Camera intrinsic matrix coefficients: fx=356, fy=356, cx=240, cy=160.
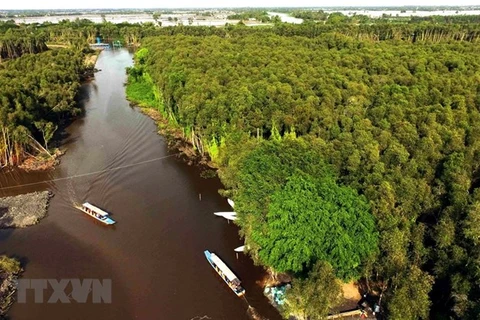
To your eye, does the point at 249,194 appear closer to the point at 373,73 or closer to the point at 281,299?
the point at 281,299

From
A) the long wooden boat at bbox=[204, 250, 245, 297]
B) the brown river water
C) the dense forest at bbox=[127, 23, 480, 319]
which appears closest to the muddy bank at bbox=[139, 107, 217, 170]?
the dense forest at bbox=[127, 23, 480, 319]

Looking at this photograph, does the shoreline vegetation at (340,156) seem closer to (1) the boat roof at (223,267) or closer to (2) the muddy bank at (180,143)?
(2) the muddy bank at (180,143)

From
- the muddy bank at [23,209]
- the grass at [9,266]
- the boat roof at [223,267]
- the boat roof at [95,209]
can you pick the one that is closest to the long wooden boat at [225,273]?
the boat roof at [223,267]

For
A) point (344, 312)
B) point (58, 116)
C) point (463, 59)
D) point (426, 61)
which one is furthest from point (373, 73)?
point (58, 116)

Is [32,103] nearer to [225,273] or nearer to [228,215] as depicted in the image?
[228,215]

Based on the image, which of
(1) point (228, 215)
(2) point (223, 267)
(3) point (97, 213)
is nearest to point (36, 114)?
(3) point (97, 213)

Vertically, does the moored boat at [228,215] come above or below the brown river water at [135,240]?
above
